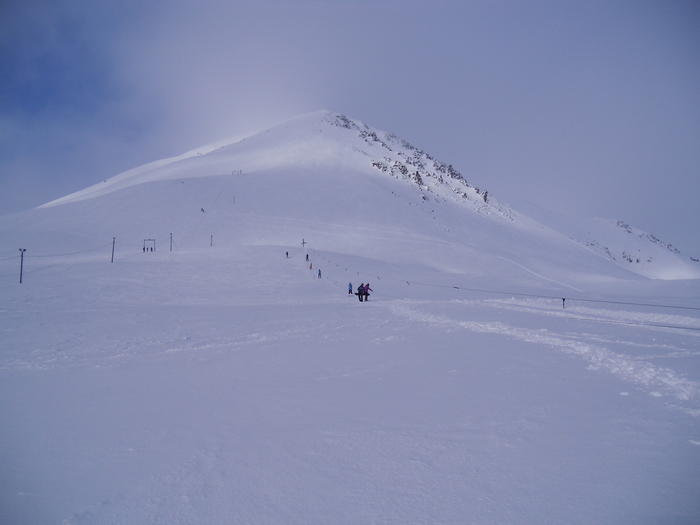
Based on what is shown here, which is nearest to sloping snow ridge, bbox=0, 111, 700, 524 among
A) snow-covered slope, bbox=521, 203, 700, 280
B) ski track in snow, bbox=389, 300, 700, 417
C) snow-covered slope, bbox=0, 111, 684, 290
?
ski track in snow, bbox=389, 300, 700, 417

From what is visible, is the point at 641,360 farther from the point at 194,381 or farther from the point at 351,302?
the point at 351,302

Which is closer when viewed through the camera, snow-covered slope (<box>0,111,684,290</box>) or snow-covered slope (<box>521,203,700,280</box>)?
snow-covered slope (<box>0,111,684,290</box>)

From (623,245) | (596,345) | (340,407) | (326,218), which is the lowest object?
(340,407)

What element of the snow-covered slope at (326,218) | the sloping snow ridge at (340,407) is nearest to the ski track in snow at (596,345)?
the sloping snow ridge at (340,407)

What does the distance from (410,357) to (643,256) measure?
130812mm

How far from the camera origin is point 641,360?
8.77 metres

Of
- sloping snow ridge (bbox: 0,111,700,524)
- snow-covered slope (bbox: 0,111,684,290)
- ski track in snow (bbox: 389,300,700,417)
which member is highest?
snow-covered slope (bbox: 0,111,684,290)

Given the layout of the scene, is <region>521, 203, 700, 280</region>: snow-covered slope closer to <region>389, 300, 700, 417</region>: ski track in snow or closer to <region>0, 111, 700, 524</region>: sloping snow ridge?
<region>389, 300, 700, 417</region>: ski track in snow

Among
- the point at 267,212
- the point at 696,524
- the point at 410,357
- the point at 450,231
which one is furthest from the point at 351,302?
the point at 450,231

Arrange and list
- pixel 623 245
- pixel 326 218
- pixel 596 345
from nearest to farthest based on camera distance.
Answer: pixel 596 345, pixel 326 218, pixel 623 245

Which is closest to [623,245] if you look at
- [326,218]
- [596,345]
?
[326,218]

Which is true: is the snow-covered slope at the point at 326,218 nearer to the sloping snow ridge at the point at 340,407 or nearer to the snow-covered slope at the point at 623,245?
the sloping snow ridge at the point at 340,407

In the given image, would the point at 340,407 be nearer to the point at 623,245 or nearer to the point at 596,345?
the point at 596,345

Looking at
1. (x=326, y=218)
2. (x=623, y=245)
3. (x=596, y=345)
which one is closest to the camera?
(x=596, y=345)
